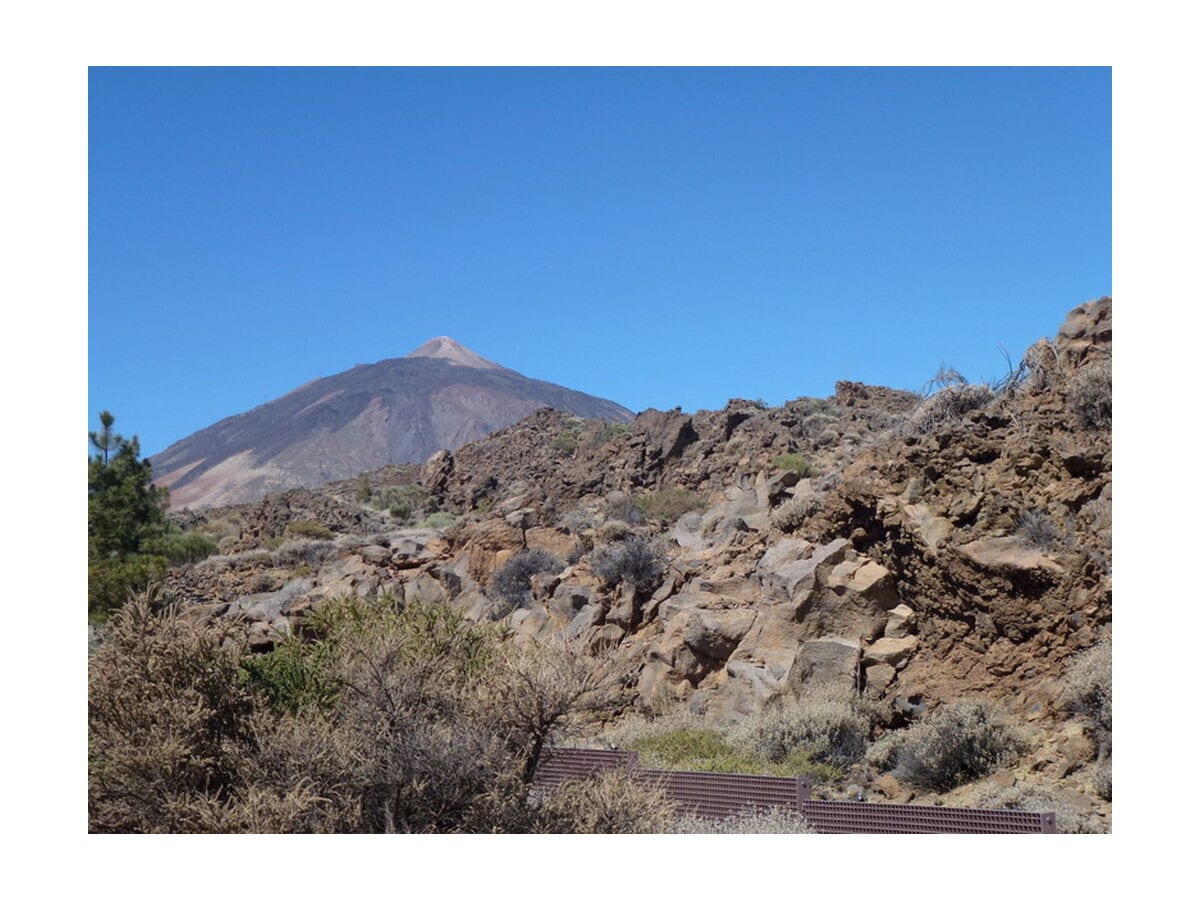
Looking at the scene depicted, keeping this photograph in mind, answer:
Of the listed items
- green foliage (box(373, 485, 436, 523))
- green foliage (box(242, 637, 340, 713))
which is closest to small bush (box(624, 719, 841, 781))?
green foliage (box(242, 637, 340, 713))

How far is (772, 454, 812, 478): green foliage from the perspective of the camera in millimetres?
23517

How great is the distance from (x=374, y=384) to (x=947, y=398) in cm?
7000

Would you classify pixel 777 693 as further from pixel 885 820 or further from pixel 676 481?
pixel 676 481

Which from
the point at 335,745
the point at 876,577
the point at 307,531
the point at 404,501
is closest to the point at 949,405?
the point at 876,577

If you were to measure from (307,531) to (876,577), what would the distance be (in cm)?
2215

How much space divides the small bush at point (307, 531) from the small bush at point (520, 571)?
1275 cm

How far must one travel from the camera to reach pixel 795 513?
1709 centimetres

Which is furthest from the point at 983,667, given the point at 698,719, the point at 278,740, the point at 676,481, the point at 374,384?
the point at 374,384

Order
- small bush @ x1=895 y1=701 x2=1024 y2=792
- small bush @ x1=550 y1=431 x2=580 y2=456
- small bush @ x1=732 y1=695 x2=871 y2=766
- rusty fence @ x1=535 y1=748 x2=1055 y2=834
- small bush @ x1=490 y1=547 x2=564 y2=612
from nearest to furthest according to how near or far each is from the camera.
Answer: rusty fence @ x1=535 y1=748 x2=1055 y2=834 < small bush @ x1=895 y1=701 x2=1024 y2=792 < small bush @ x1=732 y1=695 x2=871 y2=766 < small bush @ x1=490 y1=547 x2=564 y2=612 < small bush @ x1=550 y1=431 x2=580 y2=456

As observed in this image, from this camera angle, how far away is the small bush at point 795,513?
16922 mm

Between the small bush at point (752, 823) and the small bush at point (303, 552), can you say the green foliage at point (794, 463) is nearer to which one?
the small bush at point (303, 552)

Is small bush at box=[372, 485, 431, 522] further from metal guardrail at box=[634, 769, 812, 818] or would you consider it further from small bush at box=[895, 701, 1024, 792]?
metal guardrail at box=[634, 769, 812, 818]

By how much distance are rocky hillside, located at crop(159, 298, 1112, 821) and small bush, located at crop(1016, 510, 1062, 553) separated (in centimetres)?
2

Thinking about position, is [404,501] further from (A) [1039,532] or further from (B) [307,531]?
(A) [1039,532]
